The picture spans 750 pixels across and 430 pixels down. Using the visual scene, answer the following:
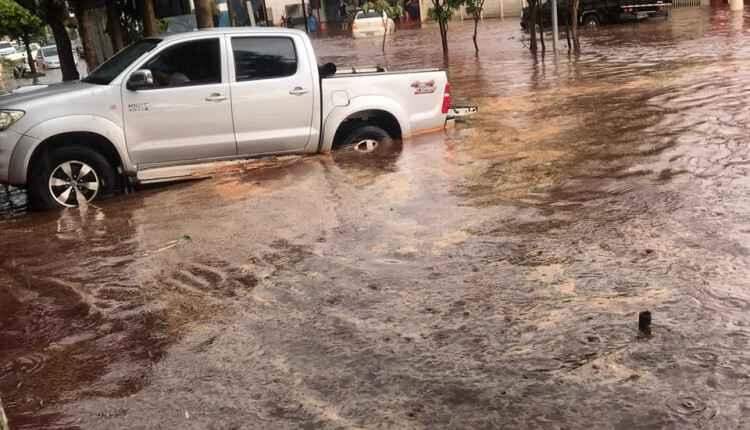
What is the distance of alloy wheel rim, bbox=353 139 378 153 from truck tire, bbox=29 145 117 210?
2.95 metres

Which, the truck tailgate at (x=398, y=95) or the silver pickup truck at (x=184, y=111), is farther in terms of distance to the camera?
the truck tailgate at (x=398, y=95)

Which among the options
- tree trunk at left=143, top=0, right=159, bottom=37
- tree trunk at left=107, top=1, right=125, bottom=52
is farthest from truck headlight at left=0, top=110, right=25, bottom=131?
tree trunk at left=107, top=1, right=125, bottom=52

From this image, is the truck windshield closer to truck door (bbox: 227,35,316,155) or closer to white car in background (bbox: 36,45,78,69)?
truck door (bbox: 227,35,316,155)

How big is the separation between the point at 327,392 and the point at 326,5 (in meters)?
58.2

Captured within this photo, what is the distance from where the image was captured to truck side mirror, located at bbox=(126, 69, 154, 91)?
837 centimetres

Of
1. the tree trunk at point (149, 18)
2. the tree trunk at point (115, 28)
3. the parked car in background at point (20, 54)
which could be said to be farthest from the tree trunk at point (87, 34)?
the parked car in background at point (20, 54)

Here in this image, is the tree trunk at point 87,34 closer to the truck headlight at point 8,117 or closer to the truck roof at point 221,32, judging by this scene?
the truck roof at point 221,32

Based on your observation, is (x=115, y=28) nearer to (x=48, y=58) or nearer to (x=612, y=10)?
(x=612, y=10)

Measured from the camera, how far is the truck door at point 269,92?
9.07 meters

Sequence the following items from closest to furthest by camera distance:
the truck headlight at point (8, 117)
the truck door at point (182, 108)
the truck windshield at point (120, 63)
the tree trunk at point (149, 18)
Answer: the truck headlight at point (8, 117) < the truck door at point (182, 108) < the truck windshield at point (120, 63) < the tree trunk at point (149, 18)

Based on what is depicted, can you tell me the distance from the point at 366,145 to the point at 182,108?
242cm

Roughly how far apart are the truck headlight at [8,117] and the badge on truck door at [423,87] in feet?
→ 15.0

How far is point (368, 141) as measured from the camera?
1014cm

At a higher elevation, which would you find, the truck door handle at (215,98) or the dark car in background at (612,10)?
the dark car in background at (612,10)
